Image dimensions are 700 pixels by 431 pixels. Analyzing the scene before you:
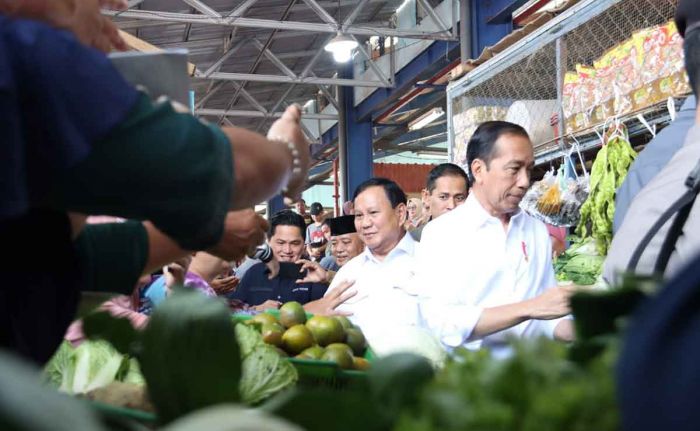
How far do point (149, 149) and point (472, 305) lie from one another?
2232 millimetres

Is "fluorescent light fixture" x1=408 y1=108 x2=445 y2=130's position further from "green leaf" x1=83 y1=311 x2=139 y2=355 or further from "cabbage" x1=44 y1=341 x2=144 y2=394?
"green leaf" x1=83 y1=311 x2=139 y2=355

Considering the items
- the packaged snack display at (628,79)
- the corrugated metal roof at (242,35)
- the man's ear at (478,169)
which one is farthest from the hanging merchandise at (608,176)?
the corrugated metal roof at (242,35)

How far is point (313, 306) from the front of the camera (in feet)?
10.6

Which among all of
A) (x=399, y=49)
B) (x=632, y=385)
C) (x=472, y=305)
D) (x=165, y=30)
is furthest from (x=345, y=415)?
(x=399, y=49)

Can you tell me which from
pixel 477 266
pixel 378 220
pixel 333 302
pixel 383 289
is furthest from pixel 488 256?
pixel 378 220

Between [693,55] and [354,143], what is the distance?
39.9ft

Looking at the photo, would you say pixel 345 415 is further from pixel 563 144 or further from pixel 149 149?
pixel 563 144

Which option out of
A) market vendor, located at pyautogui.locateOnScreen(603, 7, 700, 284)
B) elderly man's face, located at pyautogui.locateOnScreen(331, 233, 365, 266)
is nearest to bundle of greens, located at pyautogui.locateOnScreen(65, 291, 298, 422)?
market vendor, located at pyautogui.locateOnScreen(603, 7, 700, 284)

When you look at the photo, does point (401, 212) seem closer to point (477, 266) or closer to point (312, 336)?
point (477, 266)

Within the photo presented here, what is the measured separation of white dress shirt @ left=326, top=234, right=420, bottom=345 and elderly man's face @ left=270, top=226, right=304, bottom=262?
1236mm

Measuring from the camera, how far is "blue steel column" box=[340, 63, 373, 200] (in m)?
13.3

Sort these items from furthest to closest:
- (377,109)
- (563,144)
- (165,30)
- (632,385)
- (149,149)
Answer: (377,109)
(165,30)
(563,144)
(149,149)
(632,385)

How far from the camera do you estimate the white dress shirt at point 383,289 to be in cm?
305

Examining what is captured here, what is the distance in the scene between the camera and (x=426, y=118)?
14086 millimetres
